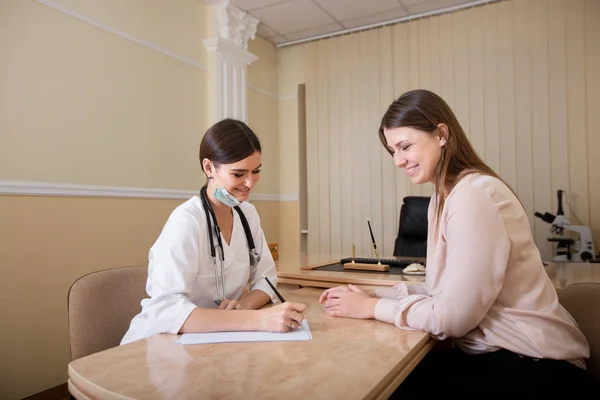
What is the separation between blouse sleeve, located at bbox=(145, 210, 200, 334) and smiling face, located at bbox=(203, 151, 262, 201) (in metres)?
0.19

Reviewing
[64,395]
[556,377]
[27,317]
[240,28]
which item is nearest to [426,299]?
[556,377]

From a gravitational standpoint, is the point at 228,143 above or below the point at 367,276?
above

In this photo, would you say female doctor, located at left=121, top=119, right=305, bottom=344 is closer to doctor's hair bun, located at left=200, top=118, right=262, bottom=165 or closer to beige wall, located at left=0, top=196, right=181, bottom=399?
doctor's hair bun, located at left=200, top=118, right=262, bottom=165

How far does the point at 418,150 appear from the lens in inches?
50.3

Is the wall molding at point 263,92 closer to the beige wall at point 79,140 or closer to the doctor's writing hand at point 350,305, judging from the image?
the beige wall at point 79,140

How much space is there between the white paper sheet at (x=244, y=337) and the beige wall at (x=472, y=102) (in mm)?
3393

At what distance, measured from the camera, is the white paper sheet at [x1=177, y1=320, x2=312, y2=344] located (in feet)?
3.33

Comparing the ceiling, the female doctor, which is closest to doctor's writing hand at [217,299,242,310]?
the female doctor

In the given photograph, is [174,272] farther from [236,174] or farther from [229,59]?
[229,59]

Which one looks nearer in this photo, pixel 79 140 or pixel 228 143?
pixel 228 143

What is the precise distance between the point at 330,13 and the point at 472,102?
1.64m

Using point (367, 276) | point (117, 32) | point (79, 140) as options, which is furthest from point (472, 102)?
point (79, 140)

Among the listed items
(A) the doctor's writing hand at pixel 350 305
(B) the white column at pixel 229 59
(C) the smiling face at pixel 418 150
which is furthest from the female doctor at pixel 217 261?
(B) the white column at pixel 229 59

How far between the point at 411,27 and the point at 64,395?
4.24 metres
